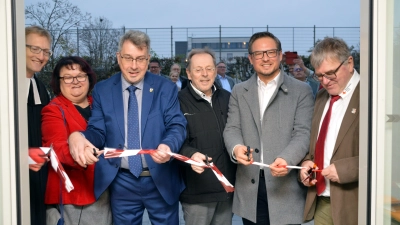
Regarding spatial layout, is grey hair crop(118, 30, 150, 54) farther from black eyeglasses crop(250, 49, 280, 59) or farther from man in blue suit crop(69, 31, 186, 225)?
black eyeglasses crop(250, 49, 280, 59)

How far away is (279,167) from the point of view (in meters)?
3.37

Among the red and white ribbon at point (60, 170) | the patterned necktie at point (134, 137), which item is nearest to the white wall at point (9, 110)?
the red and white ribbon at point (60, 170)

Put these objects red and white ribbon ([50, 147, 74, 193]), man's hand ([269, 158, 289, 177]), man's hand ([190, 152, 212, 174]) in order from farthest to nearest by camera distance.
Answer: man's hand ([190, 152, 212, 174]), man's hand ([269, 158, 289, 177]), red and white ribbon ([50, 147, 74, 193])

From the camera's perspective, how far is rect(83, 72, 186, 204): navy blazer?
141 inches

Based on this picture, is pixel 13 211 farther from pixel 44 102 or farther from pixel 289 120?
pixel 289 120

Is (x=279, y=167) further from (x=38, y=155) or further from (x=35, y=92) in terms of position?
(x=35, y=92)

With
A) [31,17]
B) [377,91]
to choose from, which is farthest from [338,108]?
[31,17]

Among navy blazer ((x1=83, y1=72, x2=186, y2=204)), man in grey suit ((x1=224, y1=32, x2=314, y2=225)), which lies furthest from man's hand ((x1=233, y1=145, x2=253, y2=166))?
Result: navy blazer ((x1=83, y1=72, x2=186, y2=204))

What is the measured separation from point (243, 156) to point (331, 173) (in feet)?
1.87

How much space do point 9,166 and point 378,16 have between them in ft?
6.43

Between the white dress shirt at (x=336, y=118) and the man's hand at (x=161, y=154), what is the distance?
1.01 m

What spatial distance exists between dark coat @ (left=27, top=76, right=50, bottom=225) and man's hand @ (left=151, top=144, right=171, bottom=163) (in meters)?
0.76

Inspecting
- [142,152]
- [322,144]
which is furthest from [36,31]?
[322,144]

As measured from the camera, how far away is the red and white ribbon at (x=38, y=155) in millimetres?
3064
